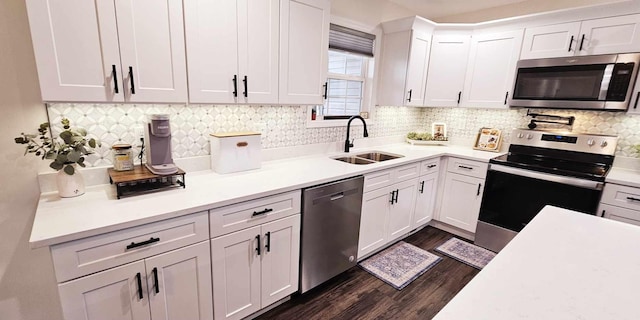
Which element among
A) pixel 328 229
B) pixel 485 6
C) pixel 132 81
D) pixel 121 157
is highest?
pixel 485 6

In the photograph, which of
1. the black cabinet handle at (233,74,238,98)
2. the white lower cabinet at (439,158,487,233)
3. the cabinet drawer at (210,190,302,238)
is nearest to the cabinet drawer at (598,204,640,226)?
the white lower cabinet at (439,158,487,233)

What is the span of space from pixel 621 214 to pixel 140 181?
136 inches

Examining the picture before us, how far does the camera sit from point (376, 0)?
3.01 meters

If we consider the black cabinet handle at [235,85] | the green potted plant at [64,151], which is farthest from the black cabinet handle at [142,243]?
the black cabinet handle at [235,85]

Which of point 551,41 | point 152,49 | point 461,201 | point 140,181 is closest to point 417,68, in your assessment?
point 551,41

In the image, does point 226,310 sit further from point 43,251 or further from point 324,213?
point 43,251

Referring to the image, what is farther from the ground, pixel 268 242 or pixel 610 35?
→ pixel 610 35

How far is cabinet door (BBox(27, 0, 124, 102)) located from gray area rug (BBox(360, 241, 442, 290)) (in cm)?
231

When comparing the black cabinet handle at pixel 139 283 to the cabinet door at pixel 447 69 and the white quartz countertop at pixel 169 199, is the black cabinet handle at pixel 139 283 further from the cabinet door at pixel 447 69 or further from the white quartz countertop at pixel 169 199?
the cabinet door at pixel 447 69

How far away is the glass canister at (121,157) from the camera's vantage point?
1.64 m

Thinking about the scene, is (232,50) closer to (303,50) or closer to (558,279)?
(303,50)

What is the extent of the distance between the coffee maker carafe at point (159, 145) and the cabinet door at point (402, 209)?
1885 millimetres

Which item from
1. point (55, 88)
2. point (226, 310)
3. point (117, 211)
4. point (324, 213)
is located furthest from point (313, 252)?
point (55, 88)

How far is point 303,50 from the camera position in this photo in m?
2.13
